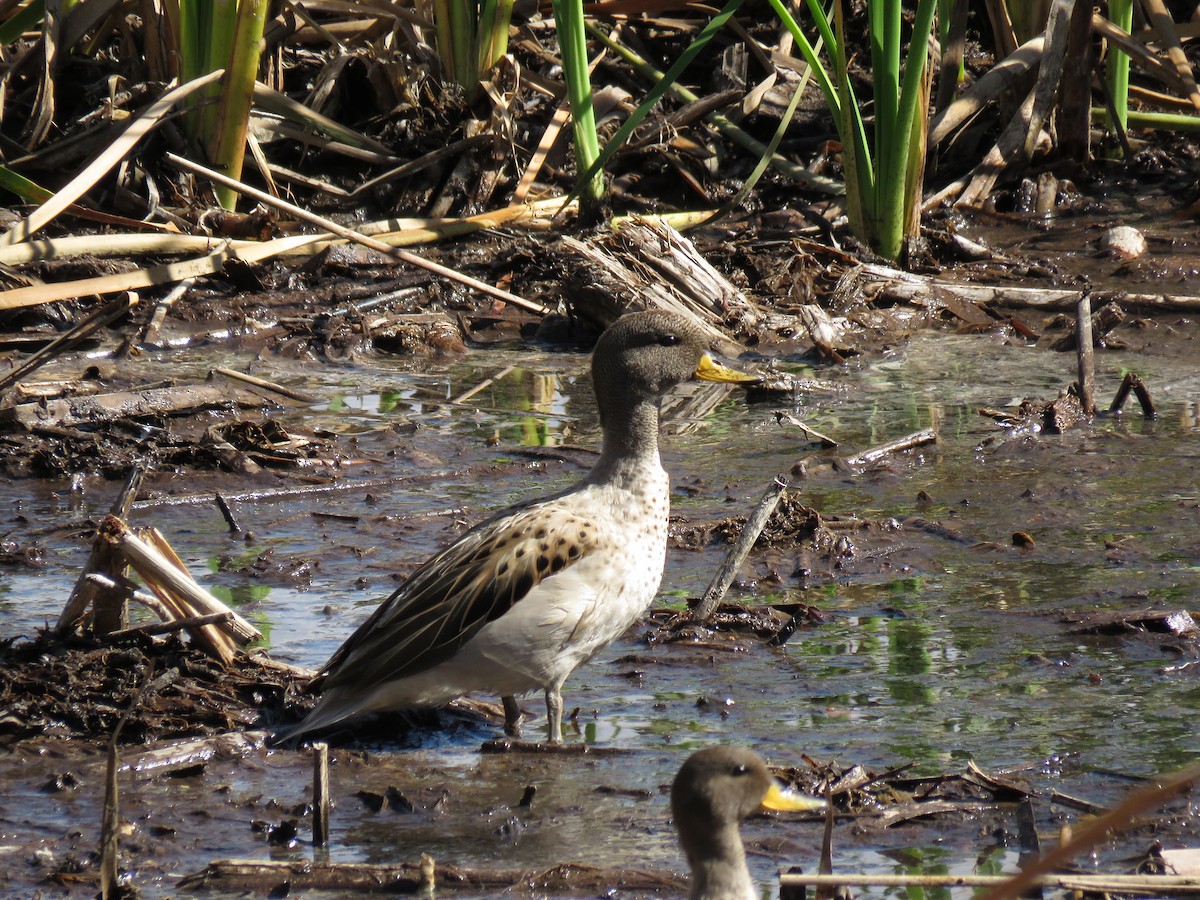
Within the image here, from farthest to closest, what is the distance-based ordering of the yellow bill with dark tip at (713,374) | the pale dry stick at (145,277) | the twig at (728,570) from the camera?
the pale dry stick at (145,277)
the yellow bill with dark tip at (713,374)
the twig at (728,570)

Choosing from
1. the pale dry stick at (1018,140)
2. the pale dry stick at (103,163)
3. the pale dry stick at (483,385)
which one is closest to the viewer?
the pale dry stick at (483,385)

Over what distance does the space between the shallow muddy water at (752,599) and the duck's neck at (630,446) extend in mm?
662

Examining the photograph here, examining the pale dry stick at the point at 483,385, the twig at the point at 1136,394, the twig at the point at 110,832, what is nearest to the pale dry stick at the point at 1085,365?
the twig at the point at 1136,394

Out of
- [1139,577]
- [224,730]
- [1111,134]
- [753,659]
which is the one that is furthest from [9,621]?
[1111,134]

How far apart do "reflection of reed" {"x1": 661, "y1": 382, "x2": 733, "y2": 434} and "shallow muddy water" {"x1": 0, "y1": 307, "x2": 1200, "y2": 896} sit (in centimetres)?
11

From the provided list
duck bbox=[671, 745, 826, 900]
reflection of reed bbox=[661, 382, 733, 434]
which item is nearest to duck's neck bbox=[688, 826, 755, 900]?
duck bbox=[671, 745, 826, 900]

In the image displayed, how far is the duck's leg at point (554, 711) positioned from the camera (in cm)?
473

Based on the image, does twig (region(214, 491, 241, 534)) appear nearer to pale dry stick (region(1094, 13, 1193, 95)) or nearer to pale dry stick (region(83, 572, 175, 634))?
pale dry stick (region(83, 572, 175, 634))

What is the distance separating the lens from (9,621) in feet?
18.3

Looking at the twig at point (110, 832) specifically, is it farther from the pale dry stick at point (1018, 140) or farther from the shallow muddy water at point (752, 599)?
the pale dry stick at point (1018, 140)

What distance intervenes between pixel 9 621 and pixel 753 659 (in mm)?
2516

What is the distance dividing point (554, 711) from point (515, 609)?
0.32 m

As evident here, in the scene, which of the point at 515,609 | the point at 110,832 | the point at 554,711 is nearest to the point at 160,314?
the point at 515,609

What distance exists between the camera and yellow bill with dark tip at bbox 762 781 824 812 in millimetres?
3555
